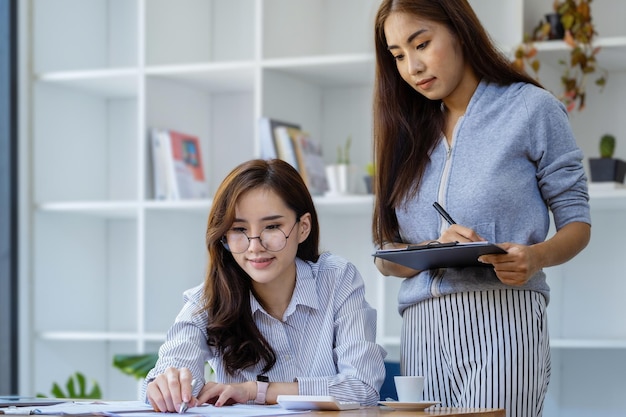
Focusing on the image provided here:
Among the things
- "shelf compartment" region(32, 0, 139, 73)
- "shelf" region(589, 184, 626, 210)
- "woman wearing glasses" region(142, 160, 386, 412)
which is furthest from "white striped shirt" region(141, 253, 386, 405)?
"shelf compartment" region(32, 0, 139, 73)

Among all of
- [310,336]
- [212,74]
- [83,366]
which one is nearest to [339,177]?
[212,74]

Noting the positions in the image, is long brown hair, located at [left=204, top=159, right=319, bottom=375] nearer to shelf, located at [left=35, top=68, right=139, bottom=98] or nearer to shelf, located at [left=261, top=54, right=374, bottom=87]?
shelf, located at [left=261, top=54, right=374, bottom=87]

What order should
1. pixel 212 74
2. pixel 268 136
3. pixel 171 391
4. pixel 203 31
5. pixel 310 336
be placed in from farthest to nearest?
1. pixel 203 31
2. pixel 212 74
3. pixel 268 136
4. pixel 310 336
5. pixel 171 391

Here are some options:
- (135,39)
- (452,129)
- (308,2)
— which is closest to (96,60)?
(135,39)

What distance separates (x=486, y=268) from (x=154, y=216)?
2130mm

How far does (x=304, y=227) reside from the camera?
2.13 meters

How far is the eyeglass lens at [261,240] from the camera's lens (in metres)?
2.01

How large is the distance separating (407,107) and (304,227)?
0.34 meters

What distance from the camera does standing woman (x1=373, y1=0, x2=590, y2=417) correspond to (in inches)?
76.5

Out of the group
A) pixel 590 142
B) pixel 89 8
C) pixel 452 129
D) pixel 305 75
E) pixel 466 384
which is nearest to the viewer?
pixel 466 384

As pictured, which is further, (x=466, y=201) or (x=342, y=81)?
(x=342, y=81)

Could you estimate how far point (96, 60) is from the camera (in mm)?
4328

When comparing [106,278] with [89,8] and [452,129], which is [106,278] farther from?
[452,129]

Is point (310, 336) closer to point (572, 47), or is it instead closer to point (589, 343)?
Answer: point (589, 343)
